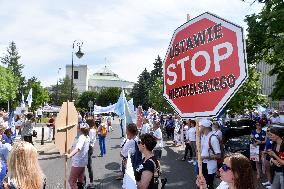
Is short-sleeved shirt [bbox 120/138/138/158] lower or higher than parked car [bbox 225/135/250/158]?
higher

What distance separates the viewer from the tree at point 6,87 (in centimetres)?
9206

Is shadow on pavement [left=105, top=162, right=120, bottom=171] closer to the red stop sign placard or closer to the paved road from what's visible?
the paved road

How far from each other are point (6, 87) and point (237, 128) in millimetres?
81153

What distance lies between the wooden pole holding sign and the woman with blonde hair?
3757mm

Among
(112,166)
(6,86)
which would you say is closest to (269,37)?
(112,166)

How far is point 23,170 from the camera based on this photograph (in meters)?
3.98

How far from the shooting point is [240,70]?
12.7 feet

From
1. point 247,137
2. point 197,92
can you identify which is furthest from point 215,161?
point 247,137

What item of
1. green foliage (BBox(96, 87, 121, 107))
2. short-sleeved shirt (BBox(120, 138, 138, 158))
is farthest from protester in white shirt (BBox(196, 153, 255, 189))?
green foliage (BBox(96, 87, 121, 107))

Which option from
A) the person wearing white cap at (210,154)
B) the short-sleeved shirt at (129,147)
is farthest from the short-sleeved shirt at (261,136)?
the short-sleeved shirt at (129,147)

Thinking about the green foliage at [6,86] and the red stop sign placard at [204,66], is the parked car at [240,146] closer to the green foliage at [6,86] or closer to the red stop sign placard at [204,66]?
the red stop sign placard at [204,66]

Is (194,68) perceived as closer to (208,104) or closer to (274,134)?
(208,104)

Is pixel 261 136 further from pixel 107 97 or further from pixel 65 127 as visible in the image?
pixel 107 97

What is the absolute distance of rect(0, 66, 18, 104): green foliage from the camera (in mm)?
92062
